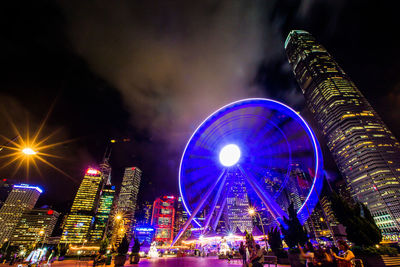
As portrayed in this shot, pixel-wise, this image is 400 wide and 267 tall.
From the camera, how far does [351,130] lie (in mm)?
75875

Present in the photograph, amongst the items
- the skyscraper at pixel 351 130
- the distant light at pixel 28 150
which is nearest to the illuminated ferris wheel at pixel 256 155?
the distant light at pixel 28 150

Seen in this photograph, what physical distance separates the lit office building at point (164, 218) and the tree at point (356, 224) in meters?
127

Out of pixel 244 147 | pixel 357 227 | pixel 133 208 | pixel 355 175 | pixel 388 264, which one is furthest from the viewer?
pixel 133 208

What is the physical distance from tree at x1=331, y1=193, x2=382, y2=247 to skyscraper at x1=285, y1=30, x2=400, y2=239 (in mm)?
77115

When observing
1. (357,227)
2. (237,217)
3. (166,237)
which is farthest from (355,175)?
(166,237)

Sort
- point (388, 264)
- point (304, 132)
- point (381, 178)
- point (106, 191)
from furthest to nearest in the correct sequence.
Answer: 1. point (106, 191)
2. point (381, 178)
3. point (304, 132)
4. point (388, 264)

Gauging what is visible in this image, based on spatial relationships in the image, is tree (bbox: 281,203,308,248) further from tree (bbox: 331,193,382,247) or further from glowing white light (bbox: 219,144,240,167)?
glowing white light (bbox: 219,144,240,167)

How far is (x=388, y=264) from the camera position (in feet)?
21.2

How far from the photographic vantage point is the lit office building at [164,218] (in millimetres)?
119375

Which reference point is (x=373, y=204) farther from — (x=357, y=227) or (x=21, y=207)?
(x=21, y=207)

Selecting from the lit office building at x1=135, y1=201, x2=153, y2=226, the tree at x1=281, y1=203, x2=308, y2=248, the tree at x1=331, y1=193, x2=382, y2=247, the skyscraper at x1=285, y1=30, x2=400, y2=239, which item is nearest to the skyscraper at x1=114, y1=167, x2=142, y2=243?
the lit office building at x1=135, y1=201, x2=153, y2=226

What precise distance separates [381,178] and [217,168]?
8110 centimetres

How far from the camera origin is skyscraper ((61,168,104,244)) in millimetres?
107125

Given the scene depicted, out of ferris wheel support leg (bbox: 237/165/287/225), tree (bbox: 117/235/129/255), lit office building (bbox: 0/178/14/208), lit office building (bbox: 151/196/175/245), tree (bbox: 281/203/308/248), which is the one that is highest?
lit office building (bbox: 0/178/14/208)
